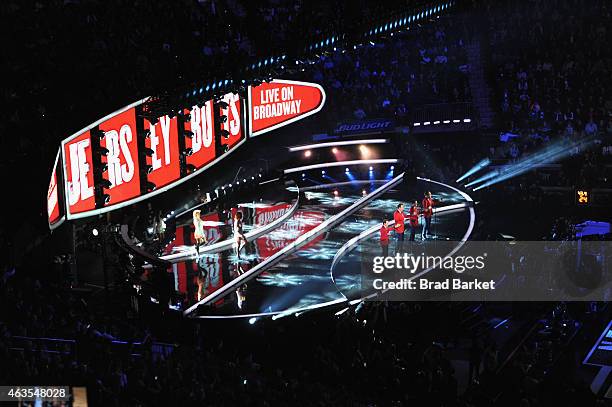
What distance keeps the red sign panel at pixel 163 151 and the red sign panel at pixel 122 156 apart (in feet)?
2.21

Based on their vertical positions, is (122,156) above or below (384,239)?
above

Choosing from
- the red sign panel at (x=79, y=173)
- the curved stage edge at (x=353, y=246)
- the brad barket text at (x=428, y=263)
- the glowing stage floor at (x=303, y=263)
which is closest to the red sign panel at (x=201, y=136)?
the glowing stage floor at (x=303, y=263)

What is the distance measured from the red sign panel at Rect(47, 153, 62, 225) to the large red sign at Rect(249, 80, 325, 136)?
9723mm

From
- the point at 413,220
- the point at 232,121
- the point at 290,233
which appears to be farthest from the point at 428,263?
the point at 232,121

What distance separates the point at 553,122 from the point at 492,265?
426 inches

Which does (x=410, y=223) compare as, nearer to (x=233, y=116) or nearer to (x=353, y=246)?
(x=353, y=246)

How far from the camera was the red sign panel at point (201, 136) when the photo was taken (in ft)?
75.1

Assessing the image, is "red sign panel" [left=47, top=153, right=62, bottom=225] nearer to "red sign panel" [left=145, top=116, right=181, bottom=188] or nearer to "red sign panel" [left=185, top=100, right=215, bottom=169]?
"red sign panel" [left=145, top=116, right=181, bottom=188]

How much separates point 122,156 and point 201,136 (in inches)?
167

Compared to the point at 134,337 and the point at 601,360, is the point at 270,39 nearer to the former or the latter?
the point at 134,337

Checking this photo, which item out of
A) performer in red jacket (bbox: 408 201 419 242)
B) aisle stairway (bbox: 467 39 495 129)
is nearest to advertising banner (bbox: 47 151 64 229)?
performer in red jacket (bbox: 408 201 419 242)

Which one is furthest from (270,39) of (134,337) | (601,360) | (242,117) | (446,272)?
(601,360)

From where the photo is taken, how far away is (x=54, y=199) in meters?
17.4

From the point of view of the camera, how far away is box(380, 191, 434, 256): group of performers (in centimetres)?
1995
